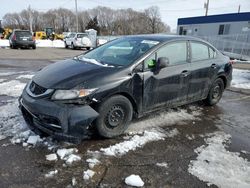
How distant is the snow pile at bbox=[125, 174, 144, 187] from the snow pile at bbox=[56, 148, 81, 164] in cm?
76

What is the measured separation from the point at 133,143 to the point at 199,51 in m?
2.62

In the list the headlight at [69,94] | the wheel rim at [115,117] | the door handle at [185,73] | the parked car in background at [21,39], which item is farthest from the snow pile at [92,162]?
the parked car in background at [21,39]

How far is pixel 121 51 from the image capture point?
16.2 ft

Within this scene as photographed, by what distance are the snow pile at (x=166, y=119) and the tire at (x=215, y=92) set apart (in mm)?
399

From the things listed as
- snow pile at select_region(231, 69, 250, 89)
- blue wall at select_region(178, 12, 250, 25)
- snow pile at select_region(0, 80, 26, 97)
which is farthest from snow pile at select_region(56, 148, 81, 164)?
blue wall at select_region(178, 12, 250, 25)

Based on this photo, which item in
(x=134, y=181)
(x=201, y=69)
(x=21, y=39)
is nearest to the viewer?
(x=134, y=181)

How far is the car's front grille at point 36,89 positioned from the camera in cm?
390

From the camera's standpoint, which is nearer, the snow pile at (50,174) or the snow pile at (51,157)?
the snow pile at (50,174)

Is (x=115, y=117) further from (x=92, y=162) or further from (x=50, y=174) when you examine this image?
(x=50, y=174)

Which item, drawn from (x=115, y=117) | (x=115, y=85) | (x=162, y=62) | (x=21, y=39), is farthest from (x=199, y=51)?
(x=21, y=39)

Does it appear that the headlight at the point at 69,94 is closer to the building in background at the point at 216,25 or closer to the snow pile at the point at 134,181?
the snow pile at the point at 134,181

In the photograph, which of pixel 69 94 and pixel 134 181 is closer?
pixel 134 181

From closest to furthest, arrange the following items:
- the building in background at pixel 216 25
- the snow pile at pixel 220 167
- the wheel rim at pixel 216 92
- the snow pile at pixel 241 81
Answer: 1. the snow pile at pixel 220 167
2. the wheel rim at pixel 216 92
3. the snow pile at pixel 241 81
4. the building in background at pixel 216 25

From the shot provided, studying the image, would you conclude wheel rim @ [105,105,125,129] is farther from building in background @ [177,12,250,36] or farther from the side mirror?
building in background @ [177,12,250,36]
